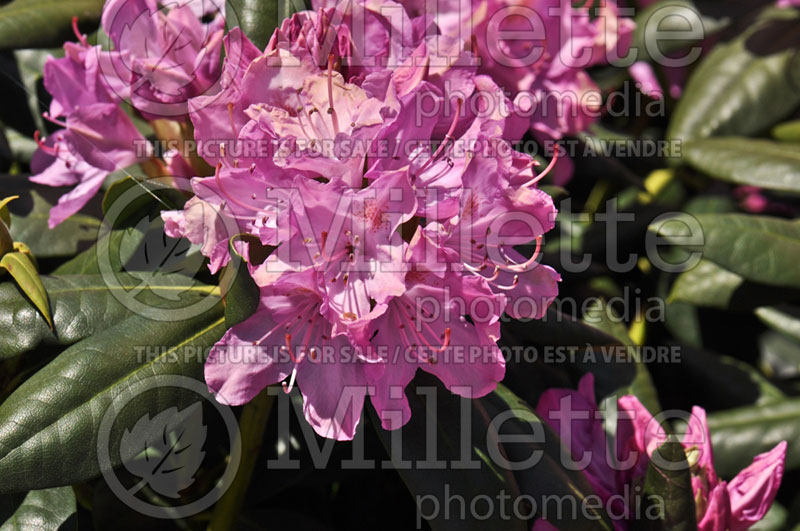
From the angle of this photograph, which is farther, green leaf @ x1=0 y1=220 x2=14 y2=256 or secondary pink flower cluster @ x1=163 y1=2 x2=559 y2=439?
green leaf @ x1=0 y1=220 x2=14 y2=256

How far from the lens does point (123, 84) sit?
0.94 metres

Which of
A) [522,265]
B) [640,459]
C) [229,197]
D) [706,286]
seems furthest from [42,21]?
[706,286]

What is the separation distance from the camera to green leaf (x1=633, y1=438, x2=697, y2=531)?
0.85 metres

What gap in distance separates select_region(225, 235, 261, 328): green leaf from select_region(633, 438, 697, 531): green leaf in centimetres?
45

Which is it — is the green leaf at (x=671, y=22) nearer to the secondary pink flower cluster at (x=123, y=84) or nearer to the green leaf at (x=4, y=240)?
the secondary pink flower cluster at (x=123, y=84)

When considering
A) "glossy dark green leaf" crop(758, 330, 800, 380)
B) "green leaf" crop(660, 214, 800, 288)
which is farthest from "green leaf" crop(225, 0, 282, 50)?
"glossy dark green leaf" crop(758, 330, 800, 380)

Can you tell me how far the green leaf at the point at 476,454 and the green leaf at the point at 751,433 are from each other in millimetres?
473

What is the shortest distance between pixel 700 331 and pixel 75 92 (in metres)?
1.13

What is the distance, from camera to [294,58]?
0.78 meters

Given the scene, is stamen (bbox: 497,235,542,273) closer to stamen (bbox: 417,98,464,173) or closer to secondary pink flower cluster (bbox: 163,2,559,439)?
secondary pink flower cluster (bbox: 163,2,559,439)

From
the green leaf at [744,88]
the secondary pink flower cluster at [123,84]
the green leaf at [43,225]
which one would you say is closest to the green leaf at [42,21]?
the secondary pink flower cluster at [123,84]

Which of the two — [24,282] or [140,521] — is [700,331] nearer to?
[140,521]

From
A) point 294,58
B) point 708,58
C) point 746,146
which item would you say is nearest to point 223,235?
point 294,58

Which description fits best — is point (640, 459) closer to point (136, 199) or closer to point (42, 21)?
point (136, 199)
